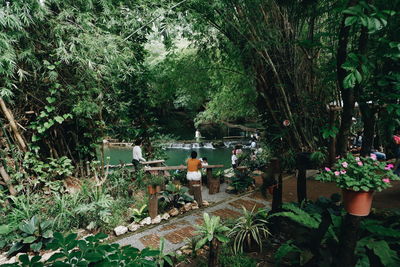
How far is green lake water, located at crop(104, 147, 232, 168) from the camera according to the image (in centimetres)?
1513

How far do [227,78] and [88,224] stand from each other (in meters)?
6.99

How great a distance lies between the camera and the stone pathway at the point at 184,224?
312 cm

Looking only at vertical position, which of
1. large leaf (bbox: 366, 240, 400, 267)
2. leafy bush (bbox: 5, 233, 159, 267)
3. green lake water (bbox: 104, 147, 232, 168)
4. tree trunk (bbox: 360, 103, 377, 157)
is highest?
tree trunk (bbox: 360, 103, 377, 157)

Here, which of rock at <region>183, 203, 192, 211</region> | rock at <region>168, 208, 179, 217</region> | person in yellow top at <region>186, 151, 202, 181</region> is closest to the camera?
rock at <region>168, 208, 179, 217</region>

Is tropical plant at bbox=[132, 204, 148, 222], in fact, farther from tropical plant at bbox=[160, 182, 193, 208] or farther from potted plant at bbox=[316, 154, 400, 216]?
potted plant at bbox=[316, 154, 400, 216]

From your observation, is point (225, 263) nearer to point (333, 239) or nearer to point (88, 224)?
point (333, 239)

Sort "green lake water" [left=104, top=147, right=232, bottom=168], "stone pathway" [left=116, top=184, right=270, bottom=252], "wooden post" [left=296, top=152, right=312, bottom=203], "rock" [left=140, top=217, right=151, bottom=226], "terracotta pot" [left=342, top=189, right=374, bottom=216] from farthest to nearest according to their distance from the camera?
"green lake water" [left=104, top=147, right=232, bottom=168] < "rock" [left=140, top=217, right=151, bottom=226] < "stone pathway" [left=116, top=184, right=270, bottom=252] < "wooden post" [left=296, top=152, right=312, bottom=203] < "terracotta pot" [left=342, top=189, right=374, bottom=216]

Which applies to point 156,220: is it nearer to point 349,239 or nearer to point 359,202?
point 349,239

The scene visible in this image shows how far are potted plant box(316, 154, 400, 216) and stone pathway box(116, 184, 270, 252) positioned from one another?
1.66 meters

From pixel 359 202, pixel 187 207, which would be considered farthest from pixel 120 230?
pixel 359 202

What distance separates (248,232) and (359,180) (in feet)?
4.81

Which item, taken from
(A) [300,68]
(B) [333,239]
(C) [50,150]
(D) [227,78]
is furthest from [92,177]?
(D) [227,78]

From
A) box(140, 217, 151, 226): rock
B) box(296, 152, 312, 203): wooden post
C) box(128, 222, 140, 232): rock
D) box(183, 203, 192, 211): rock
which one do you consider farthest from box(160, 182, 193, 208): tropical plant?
box(296, 152, 312, 203): wooden post

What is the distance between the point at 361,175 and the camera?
176cm
